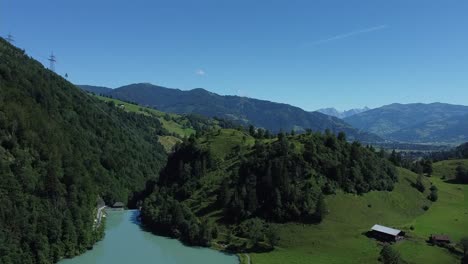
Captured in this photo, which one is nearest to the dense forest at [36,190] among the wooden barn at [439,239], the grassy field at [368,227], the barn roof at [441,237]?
the grassy field at [368,227]

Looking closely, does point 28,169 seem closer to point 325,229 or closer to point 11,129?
point 11,129

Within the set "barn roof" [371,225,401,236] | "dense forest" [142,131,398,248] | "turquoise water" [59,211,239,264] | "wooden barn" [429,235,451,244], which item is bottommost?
"turquoise water" [59,211,239,264]

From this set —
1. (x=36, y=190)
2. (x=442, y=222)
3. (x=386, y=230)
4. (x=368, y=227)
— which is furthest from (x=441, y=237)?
(x=36, y=190)

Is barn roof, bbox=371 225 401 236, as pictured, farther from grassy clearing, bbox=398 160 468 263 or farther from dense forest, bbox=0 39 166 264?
dense forest, bbox=0 39 166 264

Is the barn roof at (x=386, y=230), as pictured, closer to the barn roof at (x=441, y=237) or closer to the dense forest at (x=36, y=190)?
the barn roof at (x=441, y=237)

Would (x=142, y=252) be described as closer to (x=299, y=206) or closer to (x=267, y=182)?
(x=267, y=182)

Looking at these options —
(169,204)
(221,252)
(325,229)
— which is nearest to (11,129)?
(169,204)

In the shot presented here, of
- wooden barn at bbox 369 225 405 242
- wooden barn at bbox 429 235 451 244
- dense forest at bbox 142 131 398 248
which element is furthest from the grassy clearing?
dense forest at bbox 142 131 398 248
